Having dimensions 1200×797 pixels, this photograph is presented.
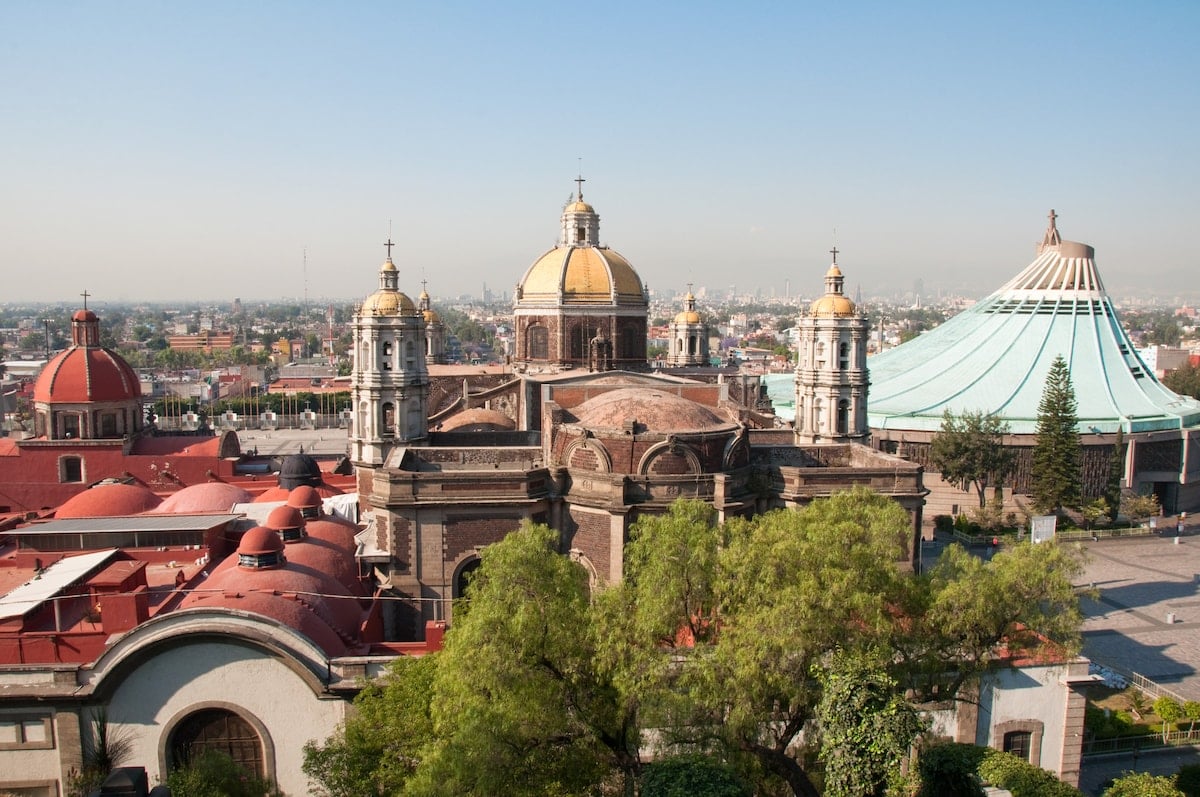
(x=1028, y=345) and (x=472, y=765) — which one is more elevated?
(x=1028, y=345)

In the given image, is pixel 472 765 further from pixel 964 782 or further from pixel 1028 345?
pixel 1028 345

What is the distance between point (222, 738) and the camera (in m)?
16.8

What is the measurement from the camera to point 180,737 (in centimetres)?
1672

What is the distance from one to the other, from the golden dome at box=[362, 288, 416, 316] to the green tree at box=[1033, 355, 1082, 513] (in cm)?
2754

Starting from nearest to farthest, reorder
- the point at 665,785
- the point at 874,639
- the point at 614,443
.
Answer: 1. the point at 665,785
2. the point at 874,639
3. the point at 614,443

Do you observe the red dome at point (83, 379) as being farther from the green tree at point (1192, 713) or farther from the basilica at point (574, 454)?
the green tree at point (1192, 713)

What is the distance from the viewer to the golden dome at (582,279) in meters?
38.5

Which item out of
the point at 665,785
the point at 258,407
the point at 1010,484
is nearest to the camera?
the point at 665,785

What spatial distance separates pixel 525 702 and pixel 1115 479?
37284mm

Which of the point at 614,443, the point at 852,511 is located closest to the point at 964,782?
the point at 852,511

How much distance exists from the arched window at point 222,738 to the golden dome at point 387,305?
16.7 meters

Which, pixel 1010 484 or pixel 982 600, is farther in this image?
pixel 1010 484

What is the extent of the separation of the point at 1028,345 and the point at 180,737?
155 feet

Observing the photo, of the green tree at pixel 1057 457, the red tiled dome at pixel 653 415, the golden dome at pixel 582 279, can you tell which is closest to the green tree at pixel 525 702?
the red tiled dome at pixel 653 415
